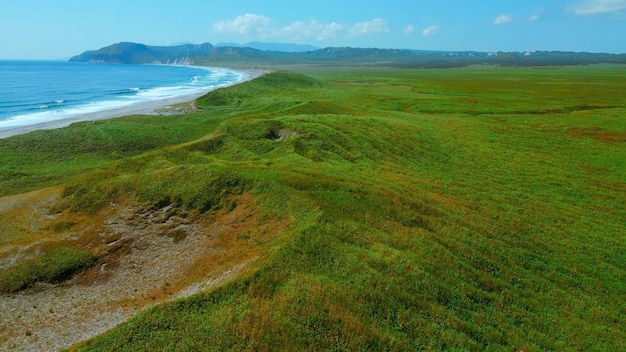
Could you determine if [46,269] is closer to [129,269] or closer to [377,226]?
[129,269]

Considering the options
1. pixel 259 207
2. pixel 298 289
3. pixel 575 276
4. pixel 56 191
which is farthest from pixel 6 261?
pixel 575 276

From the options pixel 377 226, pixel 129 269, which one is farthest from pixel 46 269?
pixel 377 226

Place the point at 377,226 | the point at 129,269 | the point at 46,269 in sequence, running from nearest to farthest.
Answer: the point at 46,269 < the point at 129,269 < the point at 377,226

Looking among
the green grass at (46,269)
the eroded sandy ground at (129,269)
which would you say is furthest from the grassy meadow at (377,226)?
the green grass at (46,269)

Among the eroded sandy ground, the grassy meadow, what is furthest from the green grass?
the grassy meadow

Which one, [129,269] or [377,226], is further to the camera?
[377,226]

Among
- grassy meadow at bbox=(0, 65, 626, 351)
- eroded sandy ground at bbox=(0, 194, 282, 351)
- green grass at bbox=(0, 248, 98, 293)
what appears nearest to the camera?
grassy meadow at bbox=(0, 65, 626, 351)

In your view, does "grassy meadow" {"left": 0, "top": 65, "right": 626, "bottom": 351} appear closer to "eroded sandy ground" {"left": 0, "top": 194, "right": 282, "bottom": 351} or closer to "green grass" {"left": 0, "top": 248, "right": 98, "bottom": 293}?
"eroded sandy ground" {"left": 0, "top": 194, "right": 282, "bottom": 351}
